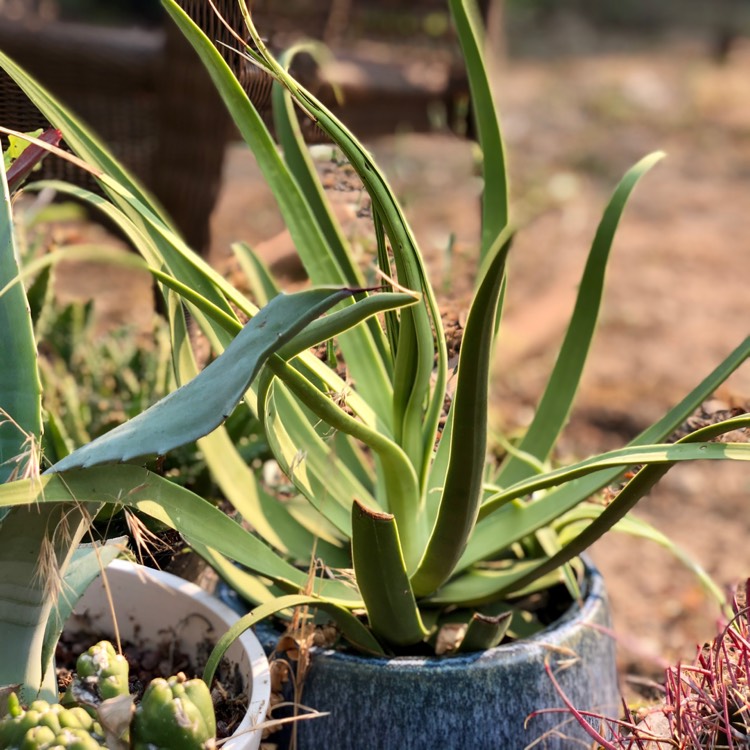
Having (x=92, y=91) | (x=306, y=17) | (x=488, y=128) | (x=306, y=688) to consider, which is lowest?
(x=306, y=688)

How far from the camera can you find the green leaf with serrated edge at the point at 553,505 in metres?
0.91

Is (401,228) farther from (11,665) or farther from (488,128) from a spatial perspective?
(11,665)

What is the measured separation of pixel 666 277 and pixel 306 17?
1.54m

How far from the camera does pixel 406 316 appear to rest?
0.85 m

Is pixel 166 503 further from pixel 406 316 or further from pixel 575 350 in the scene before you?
pixel 575 350

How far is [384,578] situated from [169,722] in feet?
0.73

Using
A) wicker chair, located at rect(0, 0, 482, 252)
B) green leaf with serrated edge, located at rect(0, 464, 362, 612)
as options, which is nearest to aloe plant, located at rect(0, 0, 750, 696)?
green leaf with serrated edge, located at rect(0, 464, 362, 612)

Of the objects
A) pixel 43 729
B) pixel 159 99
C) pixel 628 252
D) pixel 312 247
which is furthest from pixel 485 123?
pixel 628 252

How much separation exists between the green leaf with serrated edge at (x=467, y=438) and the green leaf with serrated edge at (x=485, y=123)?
0.93 feet

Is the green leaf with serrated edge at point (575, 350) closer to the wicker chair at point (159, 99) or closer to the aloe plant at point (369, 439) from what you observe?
the aloe plant at point (369, 439)

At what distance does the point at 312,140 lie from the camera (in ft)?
4.17

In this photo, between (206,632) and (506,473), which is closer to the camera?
(206,632)

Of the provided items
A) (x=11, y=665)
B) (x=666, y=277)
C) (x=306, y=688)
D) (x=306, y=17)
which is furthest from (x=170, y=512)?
(x=666, y=277)

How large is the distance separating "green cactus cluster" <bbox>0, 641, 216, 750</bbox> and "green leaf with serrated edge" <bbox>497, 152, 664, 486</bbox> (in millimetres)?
496
